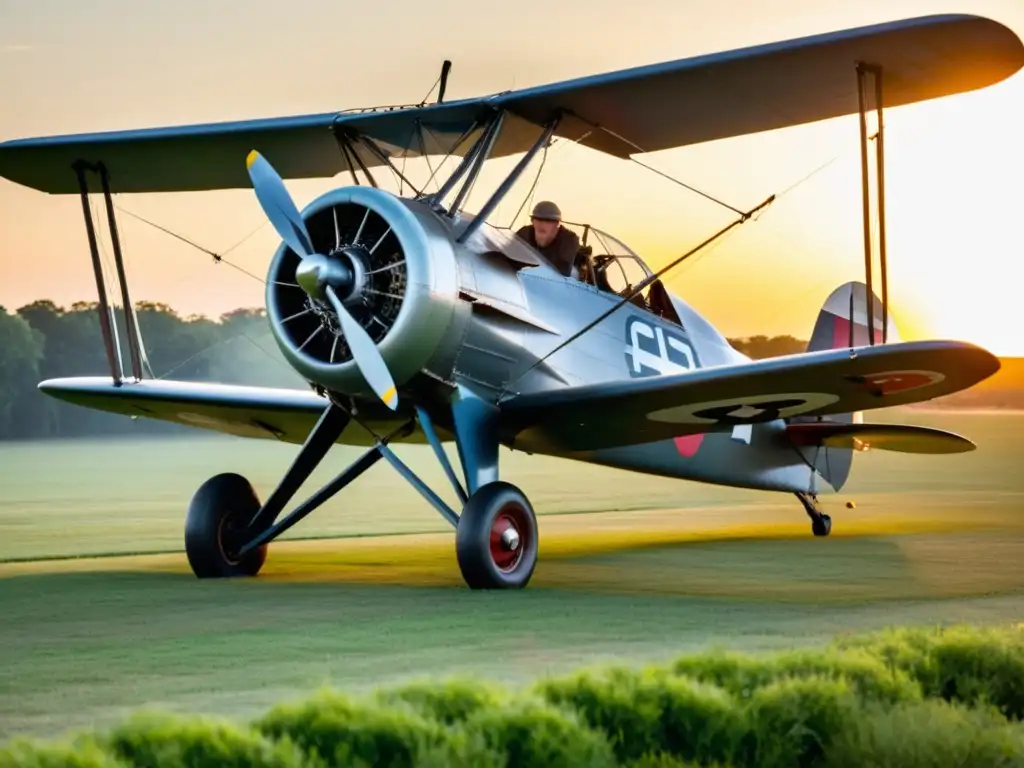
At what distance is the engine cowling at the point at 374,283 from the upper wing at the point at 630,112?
1111 millimetres

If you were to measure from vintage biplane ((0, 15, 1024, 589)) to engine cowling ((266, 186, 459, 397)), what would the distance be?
A: 2 cm

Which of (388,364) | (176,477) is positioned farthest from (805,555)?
(176,477)

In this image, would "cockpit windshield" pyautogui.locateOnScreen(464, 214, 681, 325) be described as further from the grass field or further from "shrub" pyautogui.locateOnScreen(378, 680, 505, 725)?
"shrub" pyautogui.locateOnScreen(378, 680, 505, 725)

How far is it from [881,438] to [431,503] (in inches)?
253

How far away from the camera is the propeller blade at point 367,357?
354 inches

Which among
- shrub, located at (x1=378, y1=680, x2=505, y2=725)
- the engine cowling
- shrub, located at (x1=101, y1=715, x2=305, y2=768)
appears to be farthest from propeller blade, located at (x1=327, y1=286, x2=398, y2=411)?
shrub, located at (x1=101, y1=715, x2=305, y2=768)

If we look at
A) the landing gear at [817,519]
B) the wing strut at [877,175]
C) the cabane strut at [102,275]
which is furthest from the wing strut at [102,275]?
the landing gear at [817,519]

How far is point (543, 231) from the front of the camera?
427 inches

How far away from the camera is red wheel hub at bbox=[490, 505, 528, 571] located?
9.29 meters

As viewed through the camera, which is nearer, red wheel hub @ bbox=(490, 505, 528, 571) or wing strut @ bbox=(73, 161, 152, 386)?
red wheel hub @ bbox=(490, 505, 528, 571)

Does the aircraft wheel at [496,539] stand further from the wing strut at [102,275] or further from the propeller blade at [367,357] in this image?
the wing strut at [102,275]

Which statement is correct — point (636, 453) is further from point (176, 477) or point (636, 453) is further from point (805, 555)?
point (176, 477)

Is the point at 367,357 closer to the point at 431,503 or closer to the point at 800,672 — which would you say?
the point at 431,503

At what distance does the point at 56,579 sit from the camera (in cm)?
1009
